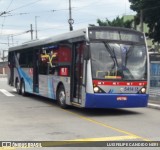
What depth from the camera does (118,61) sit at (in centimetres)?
1545

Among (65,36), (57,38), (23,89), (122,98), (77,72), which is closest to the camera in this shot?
(122,98)

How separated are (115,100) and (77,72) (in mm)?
1830

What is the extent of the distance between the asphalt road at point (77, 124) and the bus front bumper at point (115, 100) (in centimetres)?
39

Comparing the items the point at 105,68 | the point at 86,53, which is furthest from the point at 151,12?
the point at 86,53

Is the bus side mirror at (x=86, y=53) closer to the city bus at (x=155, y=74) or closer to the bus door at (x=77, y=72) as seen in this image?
the bus door at (x=77, y=72)

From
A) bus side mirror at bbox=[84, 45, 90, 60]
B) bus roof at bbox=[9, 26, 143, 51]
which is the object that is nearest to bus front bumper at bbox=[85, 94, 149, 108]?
bus side mirror at bbox=[84, 45, 90, 60]

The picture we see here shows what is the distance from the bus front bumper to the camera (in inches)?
595

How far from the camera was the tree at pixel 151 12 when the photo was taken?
4141cm

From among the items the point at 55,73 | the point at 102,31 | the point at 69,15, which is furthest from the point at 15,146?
the point at 69,15

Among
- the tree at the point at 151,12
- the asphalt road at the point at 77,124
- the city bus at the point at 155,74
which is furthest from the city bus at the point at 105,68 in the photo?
the tree at the point at 151,12

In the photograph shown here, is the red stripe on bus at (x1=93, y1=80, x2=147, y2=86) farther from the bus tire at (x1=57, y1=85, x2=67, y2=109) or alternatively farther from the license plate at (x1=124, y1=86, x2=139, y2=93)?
the bus tire at (x1=57, y1=85, x2=67, y2=109)

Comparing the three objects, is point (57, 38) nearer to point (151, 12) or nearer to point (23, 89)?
point (23, 89)

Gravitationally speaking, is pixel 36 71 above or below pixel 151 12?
below

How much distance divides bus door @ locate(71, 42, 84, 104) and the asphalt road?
68cm
